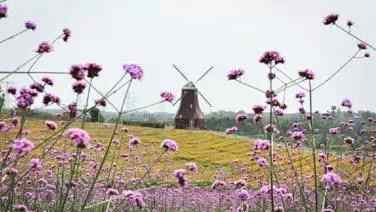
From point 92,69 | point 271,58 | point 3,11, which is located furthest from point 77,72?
point 271,58

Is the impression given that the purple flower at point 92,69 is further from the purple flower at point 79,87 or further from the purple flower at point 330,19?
the purple flower at point 330,19

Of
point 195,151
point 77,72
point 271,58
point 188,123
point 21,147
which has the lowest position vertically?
point 21,147

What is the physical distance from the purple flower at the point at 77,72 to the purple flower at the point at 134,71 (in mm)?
273

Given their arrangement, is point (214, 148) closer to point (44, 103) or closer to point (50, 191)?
point (50, 191)

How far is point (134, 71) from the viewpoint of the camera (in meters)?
3.98

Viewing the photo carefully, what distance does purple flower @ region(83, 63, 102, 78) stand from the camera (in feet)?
12.8

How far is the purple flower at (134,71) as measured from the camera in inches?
156

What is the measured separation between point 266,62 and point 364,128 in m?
4.88

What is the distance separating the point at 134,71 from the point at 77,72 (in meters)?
0.34

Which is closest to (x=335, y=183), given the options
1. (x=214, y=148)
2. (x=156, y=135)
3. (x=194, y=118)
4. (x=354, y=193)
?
(x=354, y=193)

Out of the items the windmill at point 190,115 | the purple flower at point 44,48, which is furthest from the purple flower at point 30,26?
the windmill at point 190,115

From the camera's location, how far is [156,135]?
33.7 m

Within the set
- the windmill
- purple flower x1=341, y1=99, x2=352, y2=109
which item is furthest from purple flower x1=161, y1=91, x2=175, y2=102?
the windmill

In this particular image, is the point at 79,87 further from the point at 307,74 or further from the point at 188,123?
the point at 188,123
